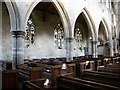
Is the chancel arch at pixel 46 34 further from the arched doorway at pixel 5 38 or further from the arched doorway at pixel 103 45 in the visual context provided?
the arched doorway at pixel 103 45

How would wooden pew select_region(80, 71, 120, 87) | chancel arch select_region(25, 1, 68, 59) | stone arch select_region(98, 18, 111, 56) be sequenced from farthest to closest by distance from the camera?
1. stone arch select_region(98, 18, 111, 56)
2. chancel arch select_region(25, 1, 68, 59)
3. wooden pew select_region(80, 71, 120, 87)

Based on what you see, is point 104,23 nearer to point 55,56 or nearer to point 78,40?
point 78,40

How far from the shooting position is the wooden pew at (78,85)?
3.20m

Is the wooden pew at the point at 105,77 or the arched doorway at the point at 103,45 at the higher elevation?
the arched doorway at the point at 103,45

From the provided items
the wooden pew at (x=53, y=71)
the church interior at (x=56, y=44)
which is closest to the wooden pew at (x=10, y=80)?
the church interior at (x=56, y=44)

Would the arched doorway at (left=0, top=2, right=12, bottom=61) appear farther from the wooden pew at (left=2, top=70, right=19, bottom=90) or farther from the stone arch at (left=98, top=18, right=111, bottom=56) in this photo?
the stone arch at (left=98, top=18, right=111, bottom=56)

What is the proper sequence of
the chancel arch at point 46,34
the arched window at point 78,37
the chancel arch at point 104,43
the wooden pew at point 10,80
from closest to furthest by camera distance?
the wooden pew at point 10,80, the chancel arch at point 46,34, the chancel arch at point 104,43, the arched window at point 78,37

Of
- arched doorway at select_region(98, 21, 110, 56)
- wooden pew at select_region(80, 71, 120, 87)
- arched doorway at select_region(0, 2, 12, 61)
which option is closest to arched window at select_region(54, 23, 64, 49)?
arched doorway at select_region(98, 21, 110, 56)

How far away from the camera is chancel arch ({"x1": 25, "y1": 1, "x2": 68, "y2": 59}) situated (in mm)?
17562

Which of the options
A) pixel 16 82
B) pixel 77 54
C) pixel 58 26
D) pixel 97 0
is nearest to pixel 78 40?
pixel 77 54

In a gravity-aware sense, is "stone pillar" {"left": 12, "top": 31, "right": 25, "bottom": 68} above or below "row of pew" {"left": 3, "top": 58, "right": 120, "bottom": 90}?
above

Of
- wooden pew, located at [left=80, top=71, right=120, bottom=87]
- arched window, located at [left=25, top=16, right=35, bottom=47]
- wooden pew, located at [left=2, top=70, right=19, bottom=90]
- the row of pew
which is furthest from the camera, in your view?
arched window, located at [left=25, top=16, right=35, bottom=47]

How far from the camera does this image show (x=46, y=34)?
18625mm

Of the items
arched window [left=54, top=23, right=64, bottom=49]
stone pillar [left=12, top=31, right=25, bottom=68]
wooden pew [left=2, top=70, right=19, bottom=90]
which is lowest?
wooden pew [left=2, top=70, right=19, bottom=90]
